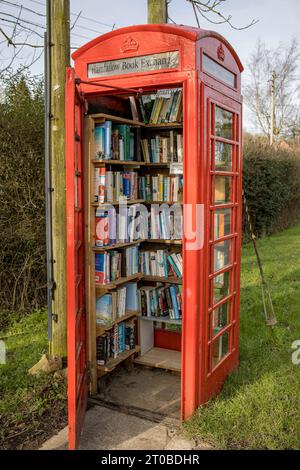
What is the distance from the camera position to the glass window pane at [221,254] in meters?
3.95

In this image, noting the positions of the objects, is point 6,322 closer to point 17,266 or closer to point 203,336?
point 17,266

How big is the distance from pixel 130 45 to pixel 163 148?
117 centimetres

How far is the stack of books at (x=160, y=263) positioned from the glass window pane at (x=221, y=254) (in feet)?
1.73

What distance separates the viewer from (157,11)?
5.05 metres

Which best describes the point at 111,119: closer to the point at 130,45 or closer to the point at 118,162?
the point at 118,162

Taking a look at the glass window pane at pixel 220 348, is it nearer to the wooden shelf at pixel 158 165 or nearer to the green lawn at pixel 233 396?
the green lawn at pixel 233 396

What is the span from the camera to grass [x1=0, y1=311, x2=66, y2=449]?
3438mm

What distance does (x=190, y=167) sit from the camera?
11.3 ft

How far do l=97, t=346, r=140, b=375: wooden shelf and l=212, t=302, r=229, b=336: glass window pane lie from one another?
95cm

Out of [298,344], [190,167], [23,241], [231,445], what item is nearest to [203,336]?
[231,445]

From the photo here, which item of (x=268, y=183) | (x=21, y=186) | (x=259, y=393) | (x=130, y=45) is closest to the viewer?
(x=130, y=45)
